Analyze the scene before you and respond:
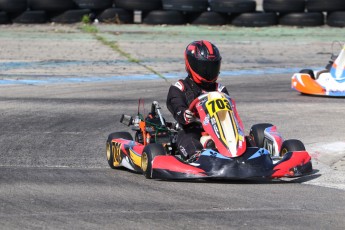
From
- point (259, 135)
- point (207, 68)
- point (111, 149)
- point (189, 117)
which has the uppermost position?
point (207, 68)

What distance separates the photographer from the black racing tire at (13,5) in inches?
814

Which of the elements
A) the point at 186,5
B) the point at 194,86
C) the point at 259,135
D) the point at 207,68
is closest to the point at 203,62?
the point at 207,68

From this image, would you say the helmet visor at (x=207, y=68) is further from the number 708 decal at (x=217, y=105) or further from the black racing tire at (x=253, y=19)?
the black racing tire at (x=253, y=19)

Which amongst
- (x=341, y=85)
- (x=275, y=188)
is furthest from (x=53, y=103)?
(x=275, y=188)

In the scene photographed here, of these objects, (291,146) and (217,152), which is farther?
(291,146)

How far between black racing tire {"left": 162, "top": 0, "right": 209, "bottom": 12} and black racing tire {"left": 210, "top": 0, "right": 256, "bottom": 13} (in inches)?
8.9

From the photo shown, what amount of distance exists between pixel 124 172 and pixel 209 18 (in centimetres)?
1379

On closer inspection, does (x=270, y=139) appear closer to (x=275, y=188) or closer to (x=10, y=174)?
(x=275, y=188)

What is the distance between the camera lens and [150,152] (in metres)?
7.75

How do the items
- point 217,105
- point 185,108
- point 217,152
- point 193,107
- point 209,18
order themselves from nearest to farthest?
point 217,152
point 217,105
point 193,107
point 185,108
point 209,18

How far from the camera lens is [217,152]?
302 inches

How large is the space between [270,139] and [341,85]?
5.45 m

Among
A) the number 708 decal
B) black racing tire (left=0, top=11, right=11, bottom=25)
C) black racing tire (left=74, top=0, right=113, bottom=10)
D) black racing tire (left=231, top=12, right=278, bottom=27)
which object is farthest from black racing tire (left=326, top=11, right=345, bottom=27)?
the number 708 decal

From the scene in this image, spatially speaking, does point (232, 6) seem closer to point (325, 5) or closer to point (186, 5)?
point (186, 5)
